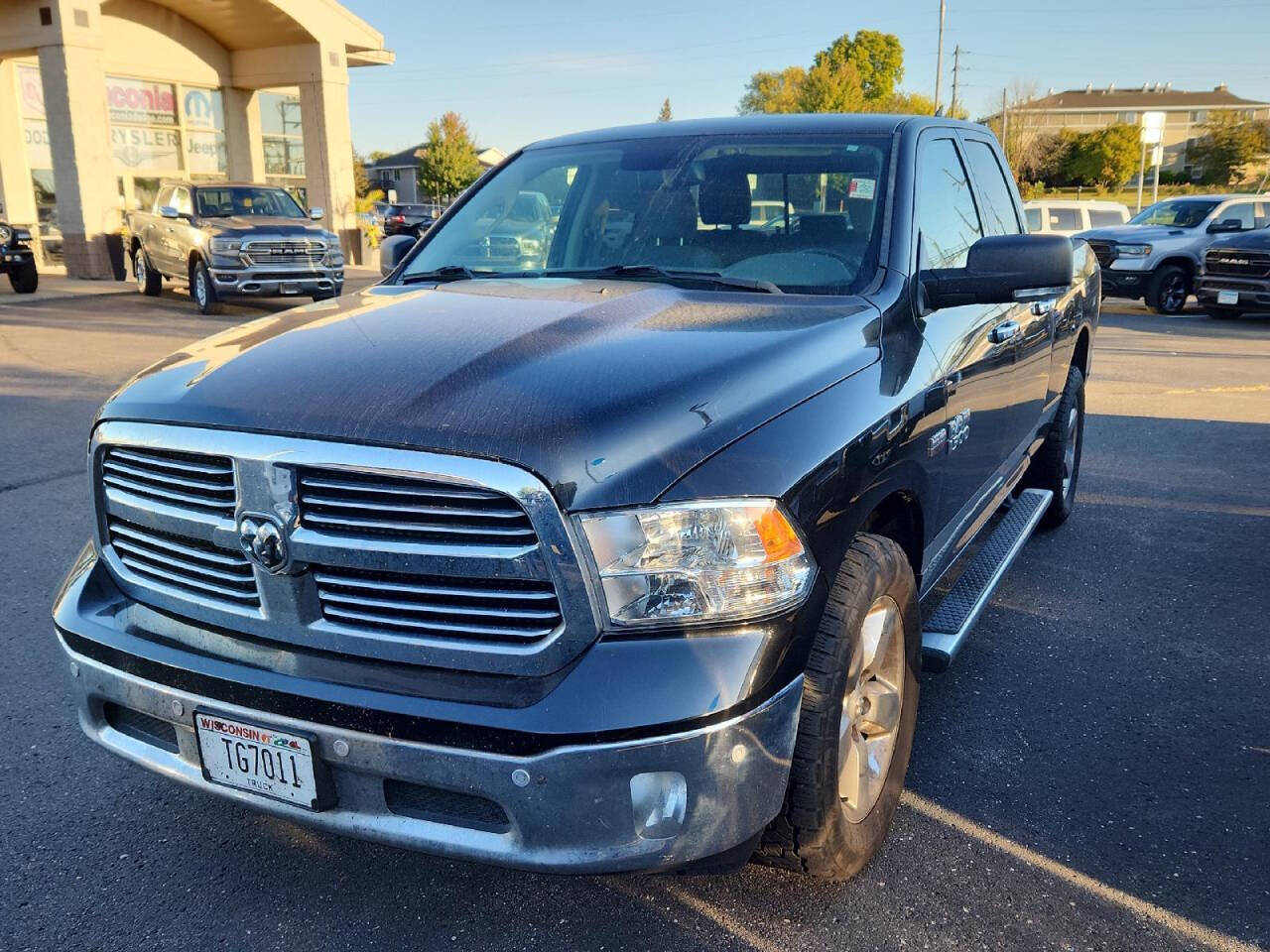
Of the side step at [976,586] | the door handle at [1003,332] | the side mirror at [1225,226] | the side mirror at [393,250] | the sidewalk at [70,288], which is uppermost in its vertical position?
the side mirror at [393,250]

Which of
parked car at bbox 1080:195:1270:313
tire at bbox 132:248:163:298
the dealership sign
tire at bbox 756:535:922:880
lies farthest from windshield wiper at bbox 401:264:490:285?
the dealership sign

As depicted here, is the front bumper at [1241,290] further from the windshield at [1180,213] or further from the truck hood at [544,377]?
the truck hood at [544,377]

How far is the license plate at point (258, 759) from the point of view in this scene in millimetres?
2143

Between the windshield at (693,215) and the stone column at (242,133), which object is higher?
the stone column at (242,133)

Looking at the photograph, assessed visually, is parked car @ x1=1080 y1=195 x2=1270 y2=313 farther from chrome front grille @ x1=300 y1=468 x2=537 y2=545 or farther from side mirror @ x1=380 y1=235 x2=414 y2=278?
chrome front grille @ x1=300 y1=468 x2=537 y2=545

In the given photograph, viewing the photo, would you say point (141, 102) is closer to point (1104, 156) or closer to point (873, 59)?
point (1104, 156)

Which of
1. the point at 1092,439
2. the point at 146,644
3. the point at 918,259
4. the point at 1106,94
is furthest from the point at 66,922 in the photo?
the point at 1106,94

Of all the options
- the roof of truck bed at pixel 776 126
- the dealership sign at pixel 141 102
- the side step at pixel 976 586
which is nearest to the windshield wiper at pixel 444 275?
the roof of truck bed at pixel 776 126

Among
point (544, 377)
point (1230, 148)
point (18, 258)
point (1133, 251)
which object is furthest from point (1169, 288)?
point (1230, 148)

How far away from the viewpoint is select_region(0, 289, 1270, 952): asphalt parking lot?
97.7 inches

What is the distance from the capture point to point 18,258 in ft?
52.4

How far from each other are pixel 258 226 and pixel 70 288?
5445 millimetres

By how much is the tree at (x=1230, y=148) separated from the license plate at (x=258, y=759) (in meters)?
69.1

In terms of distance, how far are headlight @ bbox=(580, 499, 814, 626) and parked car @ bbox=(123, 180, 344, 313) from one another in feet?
43.5
